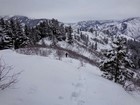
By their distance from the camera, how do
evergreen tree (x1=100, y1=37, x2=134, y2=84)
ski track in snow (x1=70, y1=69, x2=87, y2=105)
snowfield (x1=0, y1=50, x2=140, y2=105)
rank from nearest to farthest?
snowfield (x1=0, y1=50, x2=140, y2=105) < ski track in snow (x1=70, y1=69, x2=87, y2=105) < evergreen tree (x1=100, y1=37, x2=134, y2=84)

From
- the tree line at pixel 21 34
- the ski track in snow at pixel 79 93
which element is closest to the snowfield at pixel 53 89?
the ski track in snow at pixel 79 93

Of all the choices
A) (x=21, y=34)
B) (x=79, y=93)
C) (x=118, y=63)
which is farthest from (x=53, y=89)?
(x=21, y=34)

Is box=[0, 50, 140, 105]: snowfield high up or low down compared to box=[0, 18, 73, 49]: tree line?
up

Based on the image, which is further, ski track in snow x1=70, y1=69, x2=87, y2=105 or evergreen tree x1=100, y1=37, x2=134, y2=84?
evergreen tree x1=100, y1=37, x2=134, y2=84

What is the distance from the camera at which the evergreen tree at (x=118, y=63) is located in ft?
34.9

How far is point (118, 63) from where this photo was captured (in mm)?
10781

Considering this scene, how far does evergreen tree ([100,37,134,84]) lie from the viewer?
10.6m

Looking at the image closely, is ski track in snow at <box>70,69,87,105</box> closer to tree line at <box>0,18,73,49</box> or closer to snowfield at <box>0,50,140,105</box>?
snowfield at <box>0,50,140,105</box>

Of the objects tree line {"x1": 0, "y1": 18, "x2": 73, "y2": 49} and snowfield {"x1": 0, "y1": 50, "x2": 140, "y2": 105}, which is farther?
tree line {"x1": 0, "y1": 18, "x2": 73, "y2": 49}

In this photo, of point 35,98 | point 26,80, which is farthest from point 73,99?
point 26,80

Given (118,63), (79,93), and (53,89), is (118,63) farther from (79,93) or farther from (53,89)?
(53,89)

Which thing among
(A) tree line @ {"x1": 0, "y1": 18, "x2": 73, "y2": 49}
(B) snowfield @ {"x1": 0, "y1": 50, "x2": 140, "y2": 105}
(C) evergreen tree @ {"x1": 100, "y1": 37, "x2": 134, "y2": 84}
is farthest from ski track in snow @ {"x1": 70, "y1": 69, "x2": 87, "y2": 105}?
(A) tree line @ {"x1": 0, "y1": 18, "x2": 73, "y2": 49}

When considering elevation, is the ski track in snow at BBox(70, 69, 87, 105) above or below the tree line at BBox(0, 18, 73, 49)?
above

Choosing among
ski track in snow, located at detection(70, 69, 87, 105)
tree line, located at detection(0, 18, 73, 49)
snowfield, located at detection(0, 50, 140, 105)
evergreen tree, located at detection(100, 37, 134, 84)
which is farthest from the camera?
tree line, located at detection(0, 18, 73, 49)
